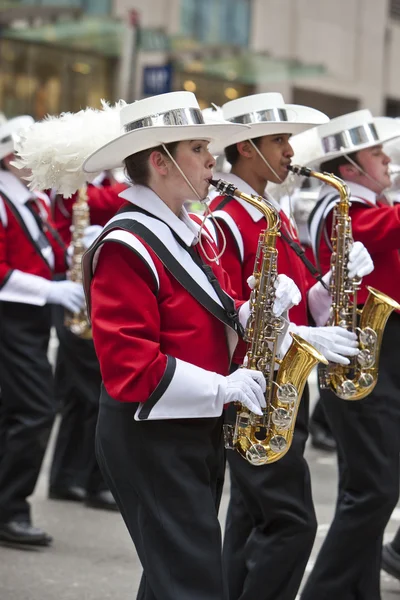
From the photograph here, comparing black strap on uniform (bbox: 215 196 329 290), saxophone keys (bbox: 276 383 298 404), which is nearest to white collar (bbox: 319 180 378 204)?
black strap on uniform (bbox: 215 196 329 290)

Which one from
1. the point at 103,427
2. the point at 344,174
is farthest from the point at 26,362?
the point at 103,427

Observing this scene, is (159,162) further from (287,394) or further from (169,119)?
(287,394)

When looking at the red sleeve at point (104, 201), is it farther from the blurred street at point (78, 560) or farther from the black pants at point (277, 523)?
the black pants at point (277, 523)

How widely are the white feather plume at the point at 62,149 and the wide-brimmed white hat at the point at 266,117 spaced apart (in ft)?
2.57

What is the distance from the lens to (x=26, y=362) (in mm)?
6754

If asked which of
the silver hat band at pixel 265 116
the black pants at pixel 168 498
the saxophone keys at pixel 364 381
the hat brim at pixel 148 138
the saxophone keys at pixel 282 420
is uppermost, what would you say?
the silver hat band at pixel 265 116

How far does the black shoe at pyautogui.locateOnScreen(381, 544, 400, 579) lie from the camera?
6.33 m

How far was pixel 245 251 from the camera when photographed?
4973 mm

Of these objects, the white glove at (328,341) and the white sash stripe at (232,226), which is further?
the white sash stripe at (232,226)

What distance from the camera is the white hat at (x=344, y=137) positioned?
5.78 meters

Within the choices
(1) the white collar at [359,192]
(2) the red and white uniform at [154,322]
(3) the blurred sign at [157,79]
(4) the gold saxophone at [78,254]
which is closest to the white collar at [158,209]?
(2) the red and white uniform at [154,322]

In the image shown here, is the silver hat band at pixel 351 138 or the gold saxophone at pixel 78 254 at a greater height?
the silver hat band at pixel 351 138

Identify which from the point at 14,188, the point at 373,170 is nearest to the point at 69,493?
the point at 14,188

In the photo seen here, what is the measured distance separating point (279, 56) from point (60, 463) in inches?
759
